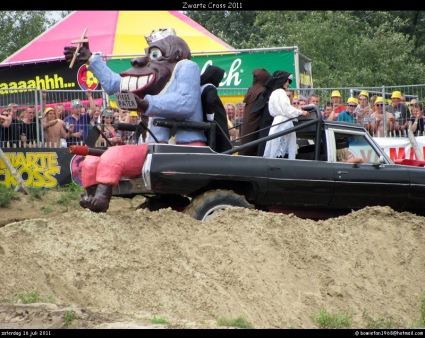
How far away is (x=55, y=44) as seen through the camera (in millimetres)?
23922

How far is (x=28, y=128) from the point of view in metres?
17.3

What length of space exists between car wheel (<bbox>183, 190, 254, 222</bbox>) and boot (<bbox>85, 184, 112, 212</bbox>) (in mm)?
900

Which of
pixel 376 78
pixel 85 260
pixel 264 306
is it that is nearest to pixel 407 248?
pixel 264 306

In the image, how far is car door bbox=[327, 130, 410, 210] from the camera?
1192 centimetres

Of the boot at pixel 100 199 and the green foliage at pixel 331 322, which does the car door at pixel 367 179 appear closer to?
the boot at pixel 100 199

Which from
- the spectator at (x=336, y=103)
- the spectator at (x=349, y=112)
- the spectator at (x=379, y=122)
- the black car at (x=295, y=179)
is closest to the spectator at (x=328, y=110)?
the spectator at (x=336, y=103)

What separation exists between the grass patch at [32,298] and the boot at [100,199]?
3.04 metres

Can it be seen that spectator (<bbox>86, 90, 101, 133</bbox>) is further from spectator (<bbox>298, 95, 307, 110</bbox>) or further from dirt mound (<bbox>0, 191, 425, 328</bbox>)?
dirt mound (<bbox>0, 191, 425, 328</bbox>)

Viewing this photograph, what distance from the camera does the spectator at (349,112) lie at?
1645cm

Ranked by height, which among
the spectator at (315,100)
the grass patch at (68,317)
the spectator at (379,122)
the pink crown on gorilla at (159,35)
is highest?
the pink crown on gorilla at (159,35)

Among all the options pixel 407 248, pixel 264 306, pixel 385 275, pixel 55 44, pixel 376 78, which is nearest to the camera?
pixel 264 306

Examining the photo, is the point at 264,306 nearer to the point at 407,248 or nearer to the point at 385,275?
the point at 385,275

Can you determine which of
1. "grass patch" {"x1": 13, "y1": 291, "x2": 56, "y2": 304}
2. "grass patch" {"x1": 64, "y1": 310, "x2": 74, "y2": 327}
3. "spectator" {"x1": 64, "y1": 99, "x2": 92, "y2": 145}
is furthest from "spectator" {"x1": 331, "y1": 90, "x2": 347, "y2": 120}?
"grass patch" {"x1": 64, "y1": 310, "x2": 74, "y2": 327}
